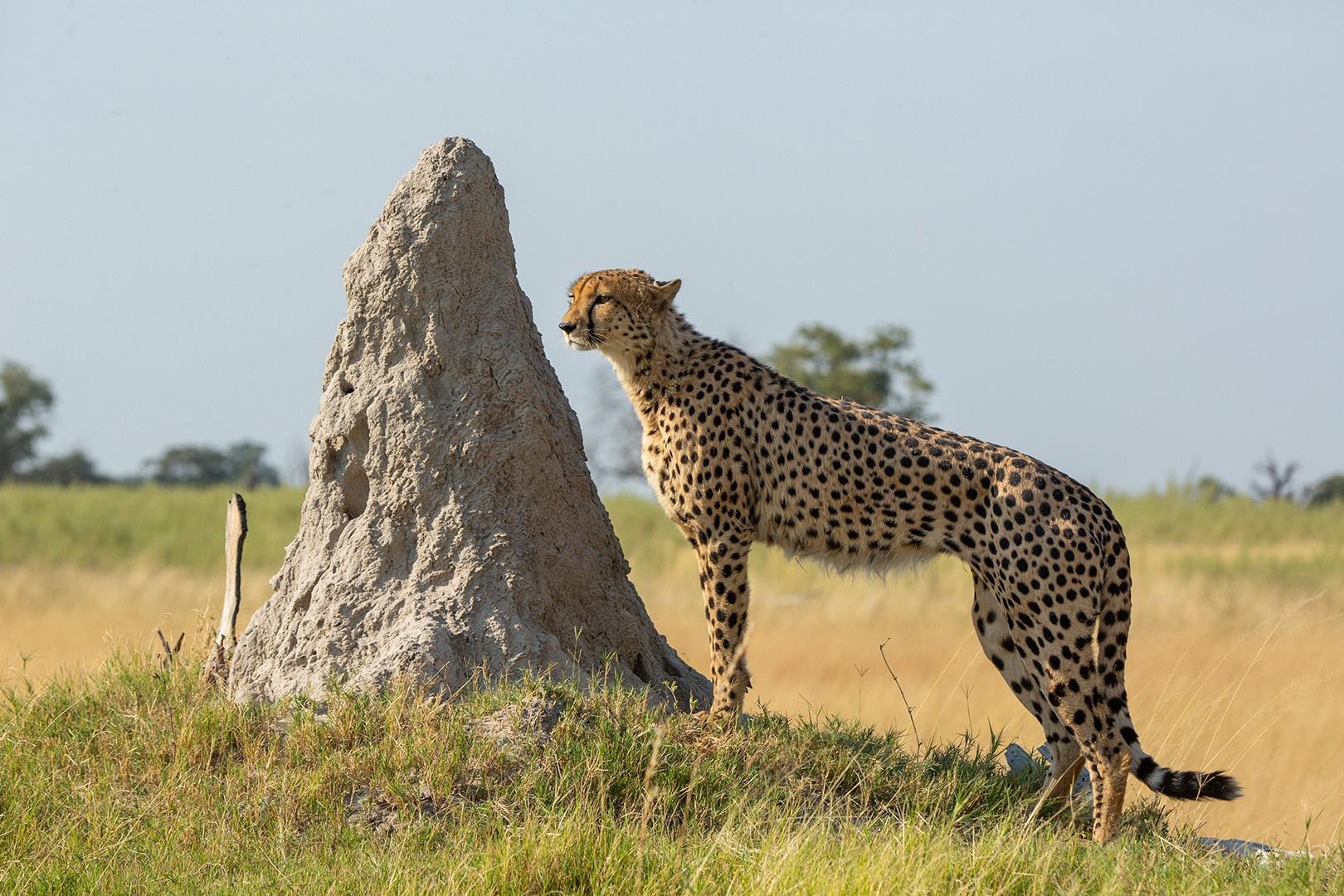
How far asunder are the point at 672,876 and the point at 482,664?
1.34 m

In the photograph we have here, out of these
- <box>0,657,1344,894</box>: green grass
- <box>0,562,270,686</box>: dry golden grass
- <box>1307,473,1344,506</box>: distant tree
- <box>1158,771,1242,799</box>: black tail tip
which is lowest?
<box>0,562,270,686</box>: dry golden grass

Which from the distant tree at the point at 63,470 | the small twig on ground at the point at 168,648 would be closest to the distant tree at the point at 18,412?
the distant tree at the point at 63,470

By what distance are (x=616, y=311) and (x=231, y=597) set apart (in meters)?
2.01

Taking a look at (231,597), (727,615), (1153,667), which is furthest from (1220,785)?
(1153,667)

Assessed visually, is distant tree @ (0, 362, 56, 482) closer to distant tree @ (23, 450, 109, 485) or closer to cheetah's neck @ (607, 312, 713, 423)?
distant tree @ (23, 450, 109, 485)

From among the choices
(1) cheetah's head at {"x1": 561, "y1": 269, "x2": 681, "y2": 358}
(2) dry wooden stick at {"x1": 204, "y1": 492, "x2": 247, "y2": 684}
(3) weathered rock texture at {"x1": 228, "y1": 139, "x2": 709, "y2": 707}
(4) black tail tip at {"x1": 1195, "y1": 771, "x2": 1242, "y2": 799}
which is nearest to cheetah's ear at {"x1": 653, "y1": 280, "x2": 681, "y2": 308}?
(1) cheetah's head at {"x1": 561, "y1": 269, "x2": 681, "y2": 358}

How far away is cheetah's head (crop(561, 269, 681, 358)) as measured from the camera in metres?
5.38

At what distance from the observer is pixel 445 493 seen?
17.6 ft

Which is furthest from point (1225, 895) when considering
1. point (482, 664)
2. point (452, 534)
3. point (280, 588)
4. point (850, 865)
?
point (280, 588)

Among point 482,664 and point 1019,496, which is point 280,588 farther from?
point 1019,496

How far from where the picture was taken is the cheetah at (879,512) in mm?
4973

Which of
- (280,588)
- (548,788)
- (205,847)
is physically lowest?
(205,847)

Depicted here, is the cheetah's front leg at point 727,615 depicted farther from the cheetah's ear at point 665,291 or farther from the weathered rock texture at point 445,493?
the cheetah's ear at point 665,291

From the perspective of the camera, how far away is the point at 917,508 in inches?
202
